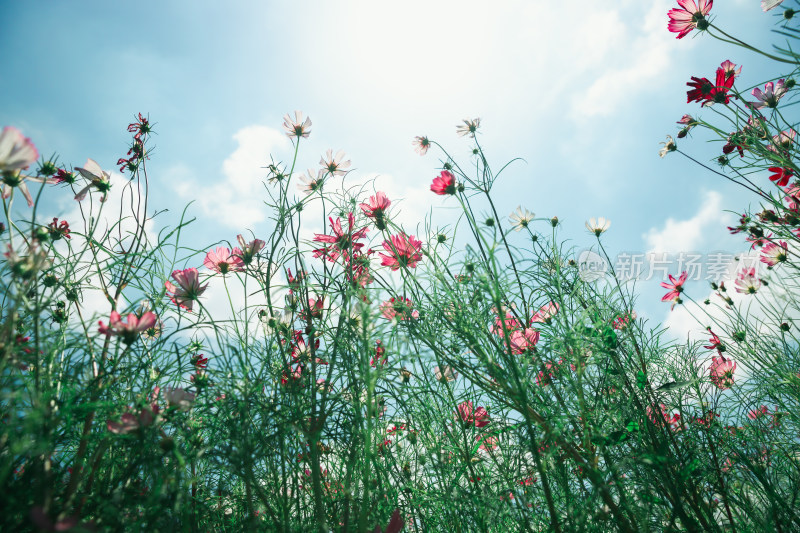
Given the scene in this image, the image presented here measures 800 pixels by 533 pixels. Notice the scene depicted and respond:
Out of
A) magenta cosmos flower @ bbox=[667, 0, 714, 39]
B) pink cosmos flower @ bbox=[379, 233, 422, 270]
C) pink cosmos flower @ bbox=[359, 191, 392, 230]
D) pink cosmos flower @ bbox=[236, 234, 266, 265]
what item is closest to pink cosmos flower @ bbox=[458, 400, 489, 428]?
pink cosmos flower @ bbox=[379, 233, 422, 270]

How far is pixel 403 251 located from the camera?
2.78 ft

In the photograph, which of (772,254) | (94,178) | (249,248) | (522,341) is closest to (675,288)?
(772,254)

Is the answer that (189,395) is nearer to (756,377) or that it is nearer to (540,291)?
(540,291)

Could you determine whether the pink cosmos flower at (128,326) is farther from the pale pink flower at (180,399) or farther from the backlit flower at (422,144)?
the backlit flower at (422,144)

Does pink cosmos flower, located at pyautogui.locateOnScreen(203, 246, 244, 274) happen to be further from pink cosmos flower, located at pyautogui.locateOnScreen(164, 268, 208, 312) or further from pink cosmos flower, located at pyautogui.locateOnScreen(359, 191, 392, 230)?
pink cosmos flower, located at pyautogui.locateOnScreen(359, 191, 392, 230)

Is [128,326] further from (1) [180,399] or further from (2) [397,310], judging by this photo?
(2) [397,310]

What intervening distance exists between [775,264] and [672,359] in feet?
1.50

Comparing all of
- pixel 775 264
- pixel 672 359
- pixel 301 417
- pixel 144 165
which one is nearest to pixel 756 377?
pixel 672 359

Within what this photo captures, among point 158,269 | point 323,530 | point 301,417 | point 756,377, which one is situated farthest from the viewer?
point 756,377

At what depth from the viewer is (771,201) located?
934mm

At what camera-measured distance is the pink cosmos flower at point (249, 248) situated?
79cm

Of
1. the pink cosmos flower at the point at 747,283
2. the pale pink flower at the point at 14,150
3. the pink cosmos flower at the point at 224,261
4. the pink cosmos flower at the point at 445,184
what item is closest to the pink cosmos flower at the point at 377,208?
the pink cosmos flower at the point at 445,184

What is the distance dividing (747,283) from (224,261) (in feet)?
6.27

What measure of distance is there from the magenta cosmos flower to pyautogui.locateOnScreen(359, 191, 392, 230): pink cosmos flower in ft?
3.06
